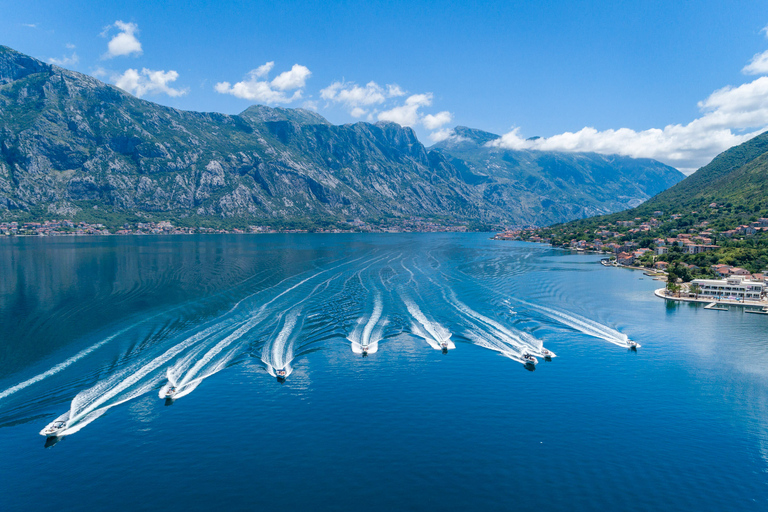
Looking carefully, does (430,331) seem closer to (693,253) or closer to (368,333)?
(368,333)

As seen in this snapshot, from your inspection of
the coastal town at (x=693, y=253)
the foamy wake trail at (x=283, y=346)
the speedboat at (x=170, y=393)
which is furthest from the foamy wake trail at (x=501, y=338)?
the coastal town at (x=693, y=253)

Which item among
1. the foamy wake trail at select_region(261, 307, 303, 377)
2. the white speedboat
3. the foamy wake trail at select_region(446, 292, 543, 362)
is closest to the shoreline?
the foamy wake trail at select_region(446, 292, 543, 362)

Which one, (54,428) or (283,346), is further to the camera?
(283,346)

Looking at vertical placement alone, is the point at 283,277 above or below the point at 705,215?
below

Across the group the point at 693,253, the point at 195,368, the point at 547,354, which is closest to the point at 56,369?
Result: the point at 195,368

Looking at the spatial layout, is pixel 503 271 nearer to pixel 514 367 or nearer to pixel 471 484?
pixel 514 367

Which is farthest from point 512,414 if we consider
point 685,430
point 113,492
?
point 113,492
